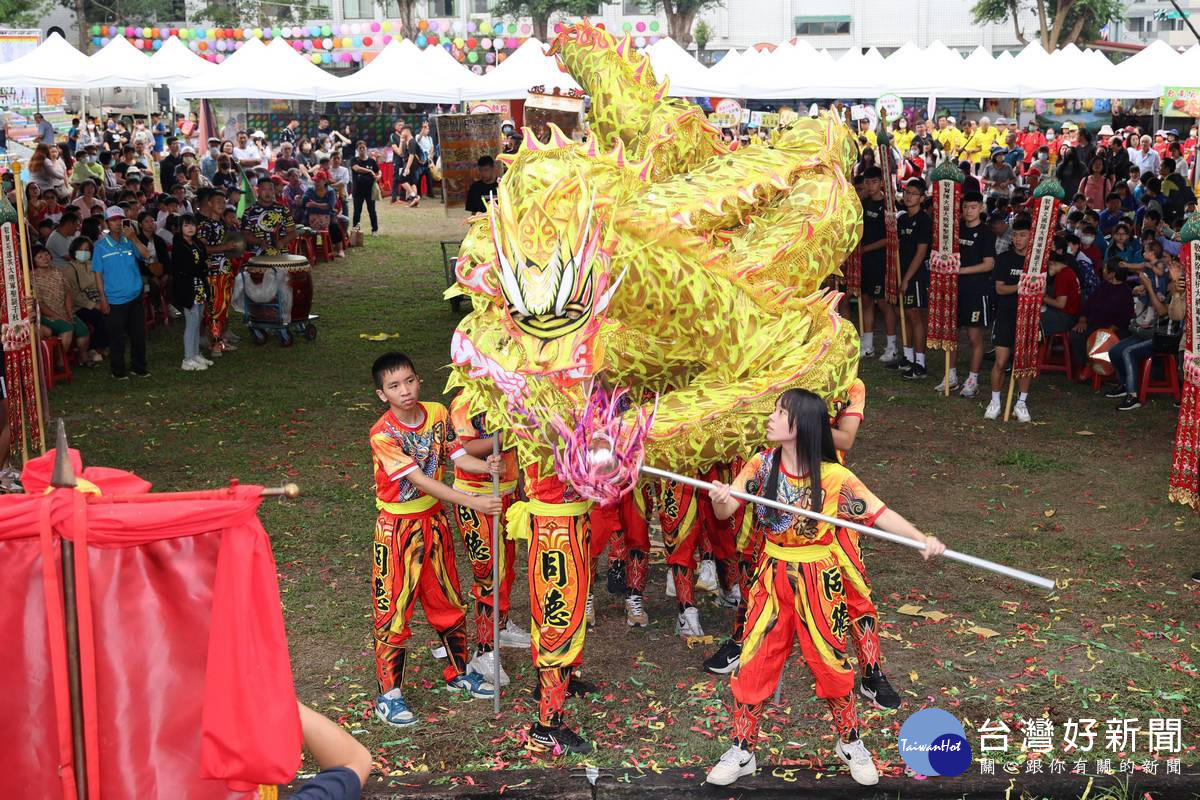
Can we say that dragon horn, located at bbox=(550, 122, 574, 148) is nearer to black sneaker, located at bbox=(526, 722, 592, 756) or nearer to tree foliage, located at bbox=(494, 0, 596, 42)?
black sneaker, located at bbox=(526, 722, 592, 756)

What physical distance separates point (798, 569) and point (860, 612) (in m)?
0.72

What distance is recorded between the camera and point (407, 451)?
16.4 feet

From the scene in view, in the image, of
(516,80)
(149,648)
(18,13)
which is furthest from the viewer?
(18,13)

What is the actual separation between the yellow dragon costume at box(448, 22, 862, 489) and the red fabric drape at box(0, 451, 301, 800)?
2025 mm

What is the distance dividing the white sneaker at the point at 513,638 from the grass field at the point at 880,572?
Result: 0.43 ft

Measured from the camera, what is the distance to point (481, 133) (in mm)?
15430

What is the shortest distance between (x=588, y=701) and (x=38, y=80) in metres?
12.7

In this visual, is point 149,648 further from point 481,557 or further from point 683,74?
point 683,74

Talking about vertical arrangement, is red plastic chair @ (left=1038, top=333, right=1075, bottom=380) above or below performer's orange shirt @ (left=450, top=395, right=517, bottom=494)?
below

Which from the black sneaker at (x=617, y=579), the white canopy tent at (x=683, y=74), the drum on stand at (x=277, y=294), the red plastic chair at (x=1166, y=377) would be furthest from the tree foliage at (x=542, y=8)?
the black sneaker at (x=617, y=579)

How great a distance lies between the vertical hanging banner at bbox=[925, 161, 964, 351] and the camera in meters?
9.99

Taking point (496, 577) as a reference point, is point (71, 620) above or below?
above

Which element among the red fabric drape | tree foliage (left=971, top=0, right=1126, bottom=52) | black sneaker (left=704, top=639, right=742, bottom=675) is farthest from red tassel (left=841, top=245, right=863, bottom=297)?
tree foliage (left=971, top=0, right=1126, bottom=52)

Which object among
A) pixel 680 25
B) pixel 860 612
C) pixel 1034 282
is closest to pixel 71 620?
pixel 860 612
